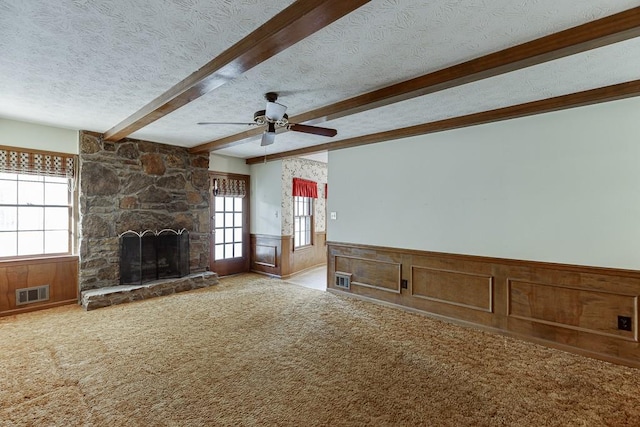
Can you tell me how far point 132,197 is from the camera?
16.7ft

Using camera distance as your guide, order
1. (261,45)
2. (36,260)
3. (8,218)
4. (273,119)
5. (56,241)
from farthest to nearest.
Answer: (56,241) < (36,260) < (8,218) < (273,119) < (261,45)

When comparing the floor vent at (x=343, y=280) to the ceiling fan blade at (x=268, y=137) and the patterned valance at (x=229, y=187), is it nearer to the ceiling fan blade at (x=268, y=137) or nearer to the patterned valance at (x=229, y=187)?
the ceiling fan blade at (x=268, y=137)

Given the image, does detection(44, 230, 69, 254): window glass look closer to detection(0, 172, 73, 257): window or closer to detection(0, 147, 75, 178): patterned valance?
detection(0, 172, 73, 257): window

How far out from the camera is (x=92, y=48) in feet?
7.43

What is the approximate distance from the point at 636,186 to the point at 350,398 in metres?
3.23

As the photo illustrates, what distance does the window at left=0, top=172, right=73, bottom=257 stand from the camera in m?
4.20

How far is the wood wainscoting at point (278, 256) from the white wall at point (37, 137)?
3549 millimetres

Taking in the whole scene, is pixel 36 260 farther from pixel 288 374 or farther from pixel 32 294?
pixel 288 374

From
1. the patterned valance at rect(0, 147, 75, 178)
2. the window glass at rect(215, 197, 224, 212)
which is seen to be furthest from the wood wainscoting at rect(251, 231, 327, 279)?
the patterned valance at rect(0, 147, 75, 178)

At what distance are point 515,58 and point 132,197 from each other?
211 inches

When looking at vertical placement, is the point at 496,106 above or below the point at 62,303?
above

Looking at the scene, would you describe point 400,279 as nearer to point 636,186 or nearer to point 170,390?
point 636,186

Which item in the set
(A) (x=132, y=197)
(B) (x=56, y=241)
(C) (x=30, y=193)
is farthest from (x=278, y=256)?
(C) (x=30, y=193)

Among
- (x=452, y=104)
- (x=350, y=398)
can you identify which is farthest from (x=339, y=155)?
(x=350, y=398)
